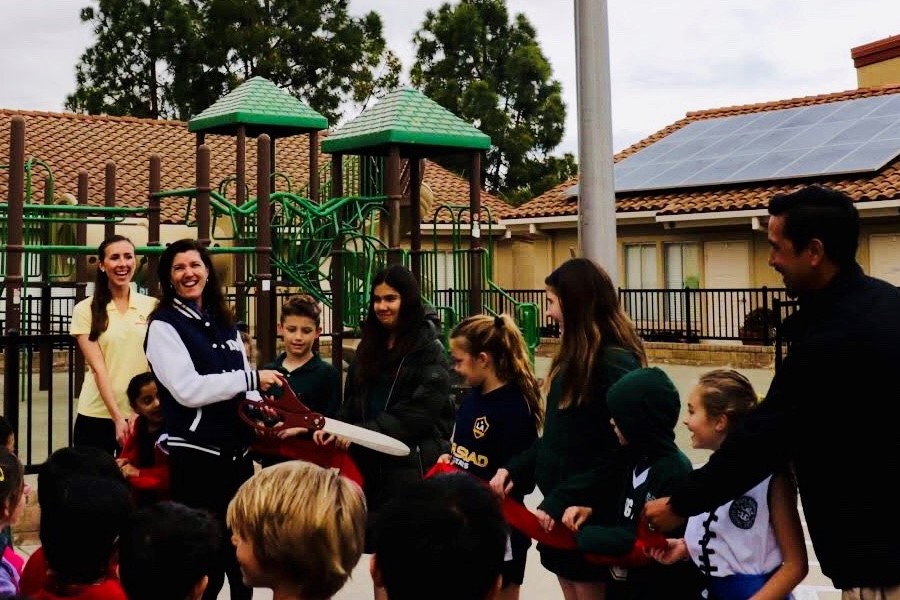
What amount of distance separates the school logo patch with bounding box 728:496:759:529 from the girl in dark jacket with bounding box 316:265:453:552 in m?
1.56

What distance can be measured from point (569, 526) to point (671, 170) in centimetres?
2366

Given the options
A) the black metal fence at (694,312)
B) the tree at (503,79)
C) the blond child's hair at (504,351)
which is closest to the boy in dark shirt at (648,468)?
the blond child's hair at (504,351)

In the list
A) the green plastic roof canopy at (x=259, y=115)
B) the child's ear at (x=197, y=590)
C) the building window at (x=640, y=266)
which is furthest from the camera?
the building window at (x=640, y=266)

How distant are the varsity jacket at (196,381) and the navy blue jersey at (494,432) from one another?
856 mm

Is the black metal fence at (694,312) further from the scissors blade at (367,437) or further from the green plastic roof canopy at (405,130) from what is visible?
the scissors blade at (367,437)

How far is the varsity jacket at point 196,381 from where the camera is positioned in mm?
4262

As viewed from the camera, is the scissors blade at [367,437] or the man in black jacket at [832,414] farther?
the scissors blade at [367,437]

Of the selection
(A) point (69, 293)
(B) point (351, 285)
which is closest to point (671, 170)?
(A) point (69, 293)

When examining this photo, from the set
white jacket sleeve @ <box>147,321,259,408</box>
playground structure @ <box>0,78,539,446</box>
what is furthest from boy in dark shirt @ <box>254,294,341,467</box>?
playground structure @ <box>0,78,539,446</box>

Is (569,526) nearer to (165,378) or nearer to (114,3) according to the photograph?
(165,378)

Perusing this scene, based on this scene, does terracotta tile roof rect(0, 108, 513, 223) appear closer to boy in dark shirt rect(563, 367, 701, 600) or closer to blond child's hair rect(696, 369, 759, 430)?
boy in dark shirt rect(563, 367, 701, 600)

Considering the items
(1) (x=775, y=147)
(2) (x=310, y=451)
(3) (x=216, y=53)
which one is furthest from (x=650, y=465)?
(3) (x=216, y=53)

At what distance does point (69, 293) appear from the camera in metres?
22.5

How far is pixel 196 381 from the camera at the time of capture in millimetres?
4254
